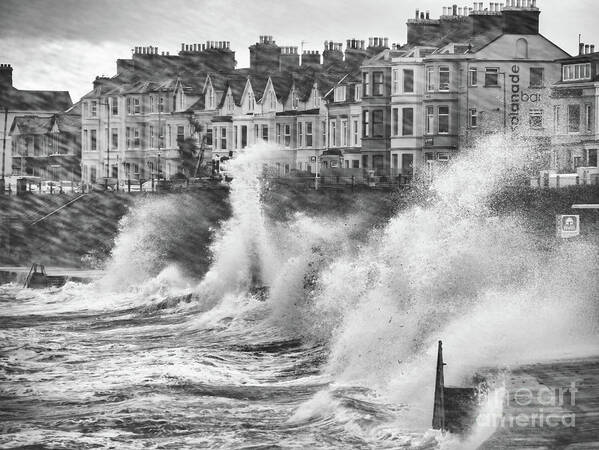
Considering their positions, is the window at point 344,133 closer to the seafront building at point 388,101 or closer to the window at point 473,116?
the seafront building at point 388,101

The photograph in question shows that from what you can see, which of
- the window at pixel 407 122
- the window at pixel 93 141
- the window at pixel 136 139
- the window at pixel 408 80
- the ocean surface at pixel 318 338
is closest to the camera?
the ocean surface at pixel 318 338

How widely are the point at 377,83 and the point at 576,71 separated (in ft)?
42.2

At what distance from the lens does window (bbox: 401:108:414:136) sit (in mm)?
65062

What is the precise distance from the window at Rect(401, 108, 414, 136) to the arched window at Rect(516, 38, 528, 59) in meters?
6.29

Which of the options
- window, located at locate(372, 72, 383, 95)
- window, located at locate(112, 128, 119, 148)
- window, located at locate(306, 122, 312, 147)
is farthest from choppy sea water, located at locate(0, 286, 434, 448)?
window, located at locate(112, 128, 119, 148)

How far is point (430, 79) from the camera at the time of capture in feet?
211

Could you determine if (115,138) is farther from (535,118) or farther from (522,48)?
(535,118)

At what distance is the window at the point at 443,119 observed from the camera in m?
64.1

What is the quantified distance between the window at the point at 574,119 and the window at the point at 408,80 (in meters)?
10.4

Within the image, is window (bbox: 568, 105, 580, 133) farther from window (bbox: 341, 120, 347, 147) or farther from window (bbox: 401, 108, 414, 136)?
window (bbox: 341, 120, 347, 147)

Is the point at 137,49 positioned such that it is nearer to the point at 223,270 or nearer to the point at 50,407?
the point at 223,270

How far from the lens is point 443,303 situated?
2816cm

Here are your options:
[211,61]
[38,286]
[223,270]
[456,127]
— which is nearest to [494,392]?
[223,270]

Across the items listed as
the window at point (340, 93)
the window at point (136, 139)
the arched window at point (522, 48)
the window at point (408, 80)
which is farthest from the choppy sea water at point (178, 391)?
the window at point (136, 139)
